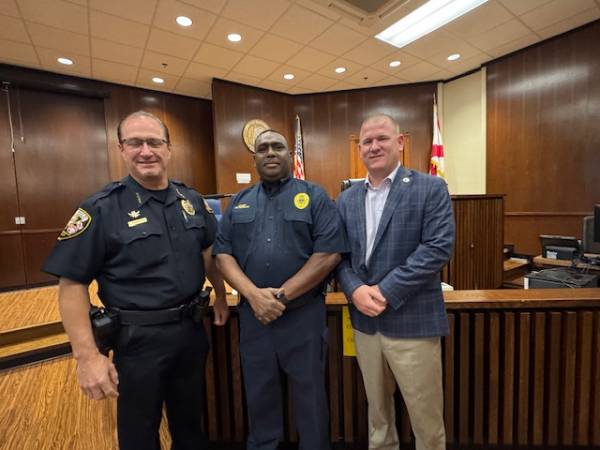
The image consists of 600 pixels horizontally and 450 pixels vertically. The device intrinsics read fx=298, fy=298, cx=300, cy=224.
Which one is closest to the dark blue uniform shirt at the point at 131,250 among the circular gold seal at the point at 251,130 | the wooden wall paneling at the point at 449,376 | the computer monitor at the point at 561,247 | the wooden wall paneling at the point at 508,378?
the wooden wall paneling at the point at 449,376

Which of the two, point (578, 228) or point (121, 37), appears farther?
point (578, 228)

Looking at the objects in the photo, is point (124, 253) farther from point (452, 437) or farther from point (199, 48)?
point (199, 48)

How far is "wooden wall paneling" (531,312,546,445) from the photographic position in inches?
57.6

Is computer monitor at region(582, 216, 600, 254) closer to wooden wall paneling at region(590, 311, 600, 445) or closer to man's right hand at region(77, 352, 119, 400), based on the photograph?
Result: wooden wall paneling at region(590, 311, 600, 445)

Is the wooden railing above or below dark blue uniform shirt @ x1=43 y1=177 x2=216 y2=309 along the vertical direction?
below

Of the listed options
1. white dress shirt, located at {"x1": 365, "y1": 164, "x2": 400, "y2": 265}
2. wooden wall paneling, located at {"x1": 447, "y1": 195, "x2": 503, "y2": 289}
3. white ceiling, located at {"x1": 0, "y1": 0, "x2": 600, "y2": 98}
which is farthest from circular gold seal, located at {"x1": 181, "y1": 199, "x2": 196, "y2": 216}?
wooden wall paneling, located at {"x1": 447, "y1": 195, "x2": 503, "y2": 289}

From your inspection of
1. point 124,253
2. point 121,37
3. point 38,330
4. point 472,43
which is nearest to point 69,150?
point 121,37

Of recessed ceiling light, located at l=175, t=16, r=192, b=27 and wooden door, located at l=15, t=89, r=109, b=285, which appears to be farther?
wooden door, located at l=15, t=89, r=109, b=285

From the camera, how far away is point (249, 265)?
→ 50.9 inches

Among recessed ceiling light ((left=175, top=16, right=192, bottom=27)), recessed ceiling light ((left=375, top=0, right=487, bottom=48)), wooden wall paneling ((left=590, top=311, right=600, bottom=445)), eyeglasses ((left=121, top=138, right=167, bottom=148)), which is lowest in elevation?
wooden wall paneling ((left=590, top=311, right=600, bottom=445))

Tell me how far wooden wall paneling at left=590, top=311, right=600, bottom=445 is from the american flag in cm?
471

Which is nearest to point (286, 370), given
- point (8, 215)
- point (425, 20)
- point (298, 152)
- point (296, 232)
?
point (296, 232)

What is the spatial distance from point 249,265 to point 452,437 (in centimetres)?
140

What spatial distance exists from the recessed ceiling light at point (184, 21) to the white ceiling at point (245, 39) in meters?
0.06
